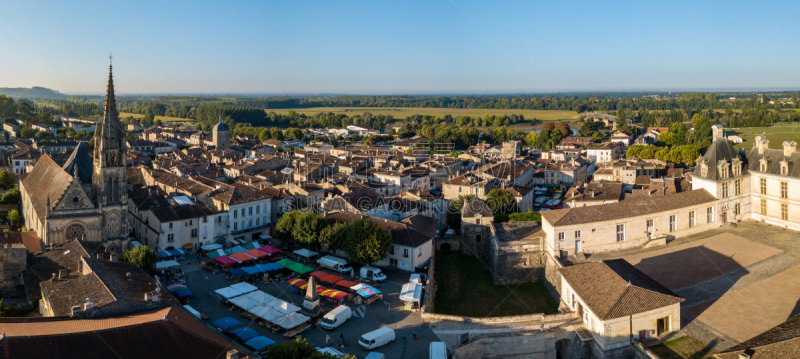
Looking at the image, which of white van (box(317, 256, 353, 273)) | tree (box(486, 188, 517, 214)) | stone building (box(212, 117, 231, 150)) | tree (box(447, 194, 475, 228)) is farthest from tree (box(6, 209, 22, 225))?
stone building (box(212, 117, 231, 150))

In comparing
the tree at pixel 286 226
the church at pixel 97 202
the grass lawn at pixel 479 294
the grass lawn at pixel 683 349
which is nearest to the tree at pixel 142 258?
the church at pixel 97 202

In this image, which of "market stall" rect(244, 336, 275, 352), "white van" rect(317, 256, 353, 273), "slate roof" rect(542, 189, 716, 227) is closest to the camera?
"market stall" rect(244, 336, 275, 352)

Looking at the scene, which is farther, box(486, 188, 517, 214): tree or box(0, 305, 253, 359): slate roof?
box(486, 188, 517, 214): tree

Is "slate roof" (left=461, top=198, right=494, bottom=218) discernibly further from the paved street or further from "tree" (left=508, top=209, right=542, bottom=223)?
the paved street

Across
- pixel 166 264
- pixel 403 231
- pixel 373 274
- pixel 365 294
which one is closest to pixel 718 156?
pixel 403 231

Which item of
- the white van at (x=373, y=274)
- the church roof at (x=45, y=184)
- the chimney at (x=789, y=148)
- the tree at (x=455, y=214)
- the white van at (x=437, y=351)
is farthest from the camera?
the tree at (x=455, y=214)

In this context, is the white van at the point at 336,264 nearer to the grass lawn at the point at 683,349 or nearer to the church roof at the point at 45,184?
the church roof at the point at 45,184

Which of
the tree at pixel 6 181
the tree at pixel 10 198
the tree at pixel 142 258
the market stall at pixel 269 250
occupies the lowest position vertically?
the market stall at pixel 269 250
